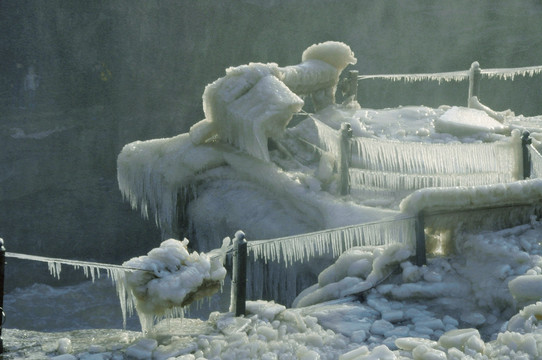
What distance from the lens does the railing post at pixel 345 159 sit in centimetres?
932

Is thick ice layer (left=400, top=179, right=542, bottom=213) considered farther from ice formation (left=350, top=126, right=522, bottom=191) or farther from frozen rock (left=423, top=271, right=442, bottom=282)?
ice formation (left=350, top=126, right=522, bottom=191)

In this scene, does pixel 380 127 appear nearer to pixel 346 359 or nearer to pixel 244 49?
pixel 346 359

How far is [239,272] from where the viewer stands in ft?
19.1

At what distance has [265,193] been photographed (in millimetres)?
10109

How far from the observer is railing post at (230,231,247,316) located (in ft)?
18.9

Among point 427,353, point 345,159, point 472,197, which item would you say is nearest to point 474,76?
point 345,159

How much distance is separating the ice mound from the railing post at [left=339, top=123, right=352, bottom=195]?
Result: 13.1ft

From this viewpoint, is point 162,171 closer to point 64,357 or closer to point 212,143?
point 212,143

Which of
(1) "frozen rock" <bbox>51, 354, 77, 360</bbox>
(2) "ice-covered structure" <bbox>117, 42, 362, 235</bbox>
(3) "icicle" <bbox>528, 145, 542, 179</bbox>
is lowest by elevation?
(1) "frozen rock" <bbox>51, 354, 77, 360</bbox>

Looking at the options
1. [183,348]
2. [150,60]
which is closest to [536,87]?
[150,60]

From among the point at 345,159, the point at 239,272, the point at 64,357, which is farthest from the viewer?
the point at 345,159

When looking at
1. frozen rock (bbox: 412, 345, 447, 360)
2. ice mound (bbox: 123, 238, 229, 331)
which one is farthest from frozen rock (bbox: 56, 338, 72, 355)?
frozen rock (bbox: 412, 345, 447, 360)

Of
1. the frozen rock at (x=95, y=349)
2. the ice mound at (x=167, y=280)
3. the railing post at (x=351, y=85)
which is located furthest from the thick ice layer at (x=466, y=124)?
the frozen rock at (x=95, y=349)

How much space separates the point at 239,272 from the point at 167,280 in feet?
2.10
